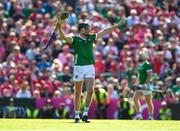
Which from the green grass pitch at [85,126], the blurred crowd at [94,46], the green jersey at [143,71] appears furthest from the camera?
the blurred crowd at [94,46]

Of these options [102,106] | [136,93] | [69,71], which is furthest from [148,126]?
[69,71]

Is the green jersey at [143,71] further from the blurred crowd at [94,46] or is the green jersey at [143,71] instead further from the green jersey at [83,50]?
the green jersey at [83,50]

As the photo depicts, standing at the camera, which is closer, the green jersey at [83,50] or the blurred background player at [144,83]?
the green jersey at [83,50]

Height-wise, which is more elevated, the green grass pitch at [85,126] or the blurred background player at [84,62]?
the blurred background player at [84,62]

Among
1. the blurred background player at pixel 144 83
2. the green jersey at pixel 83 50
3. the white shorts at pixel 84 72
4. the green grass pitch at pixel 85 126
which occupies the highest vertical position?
the green jersey at pixel 83 50

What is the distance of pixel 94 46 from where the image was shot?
29.9m

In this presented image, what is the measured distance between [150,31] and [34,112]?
22.5ft

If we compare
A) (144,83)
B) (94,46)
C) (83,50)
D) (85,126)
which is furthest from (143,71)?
(94,46)

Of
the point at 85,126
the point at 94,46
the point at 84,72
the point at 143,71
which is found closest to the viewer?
the point at 85,126

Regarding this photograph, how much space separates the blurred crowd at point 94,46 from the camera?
27.7 m

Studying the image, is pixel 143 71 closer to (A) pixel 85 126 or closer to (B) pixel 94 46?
(A) pixel 85 126

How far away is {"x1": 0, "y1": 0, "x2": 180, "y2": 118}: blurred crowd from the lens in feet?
91.0

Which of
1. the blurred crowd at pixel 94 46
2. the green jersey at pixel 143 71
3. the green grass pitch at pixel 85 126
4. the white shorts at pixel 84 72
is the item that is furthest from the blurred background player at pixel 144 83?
the white shorts at pixel 84 72

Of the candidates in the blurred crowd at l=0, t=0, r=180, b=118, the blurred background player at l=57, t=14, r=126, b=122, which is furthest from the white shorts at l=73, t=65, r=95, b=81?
the blurred crowd at l=0, t=0, r=180, b=118
